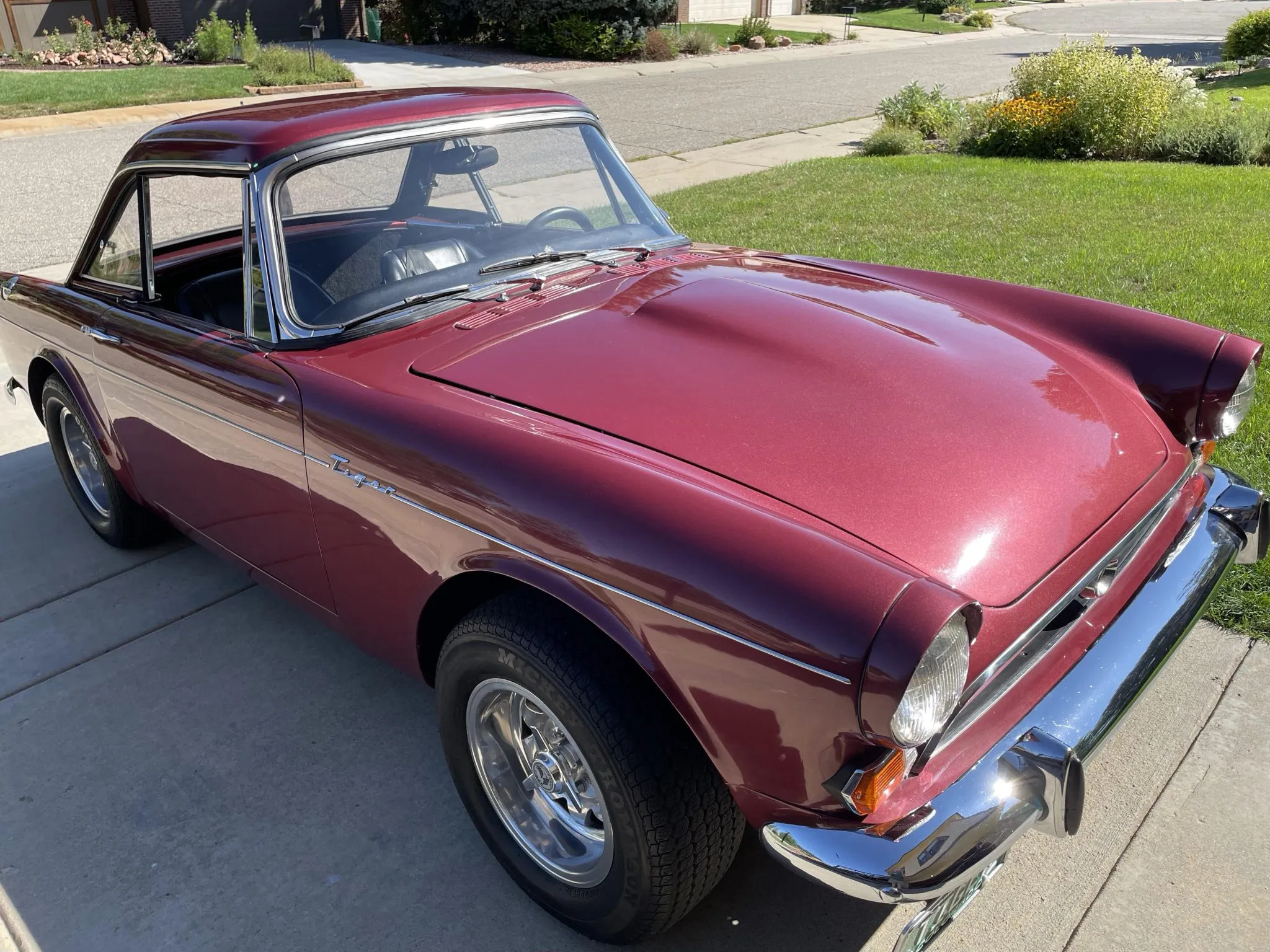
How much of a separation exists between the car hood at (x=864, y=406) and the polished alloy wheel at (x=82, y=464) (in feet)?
7.35

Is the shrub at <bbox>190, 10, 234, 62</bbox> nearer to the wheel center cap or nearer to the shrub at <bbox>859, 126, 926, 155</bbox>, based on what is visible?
the shrub at <bbox>859, 126, 926, 155</bbox>

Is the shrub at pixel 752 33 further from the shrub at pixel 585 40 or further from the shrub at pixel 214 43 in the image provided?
the shrub at pixel 214 43

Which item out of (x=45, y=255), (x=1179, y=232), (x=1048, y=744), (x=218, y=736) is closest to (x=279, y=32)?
(x=45, y=255)

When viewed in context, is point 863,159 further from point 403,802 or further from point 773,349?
point 403,802

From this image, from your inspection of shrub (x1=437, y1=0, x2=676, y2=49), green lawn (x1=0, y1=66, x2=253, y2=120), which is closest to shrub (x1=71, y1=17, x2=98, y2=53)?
green lawn (x1=0, y1=66, x2=253, y2=120)

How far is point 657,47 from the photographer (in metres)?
20.5

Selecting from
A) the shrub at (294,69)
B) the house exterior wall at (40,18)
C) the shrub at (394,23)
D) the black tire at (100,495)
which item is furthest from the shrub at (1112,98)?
the house exterior wall at (40,18)

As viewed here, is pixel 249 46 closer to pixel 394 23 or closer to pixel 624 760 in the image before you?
pixel 394 23

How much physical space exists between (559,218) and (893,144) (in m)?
8.66

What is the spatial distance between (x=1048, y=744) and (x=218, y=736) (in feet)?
7.42

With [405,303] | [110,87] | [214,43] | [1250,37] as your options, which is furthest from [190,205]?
[1250,37]

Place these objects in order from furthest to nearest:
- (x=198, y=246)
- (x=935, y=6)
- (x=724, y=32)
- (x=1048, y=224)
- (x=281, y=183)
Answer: (x=935, y=6) < (x=724, y=32) < (x=1048, y=224) < (x=198, y=246) < (x=281, y=183)

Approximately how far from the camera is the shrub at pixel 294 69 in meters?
15.4

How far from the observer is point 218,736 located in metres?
2.93
